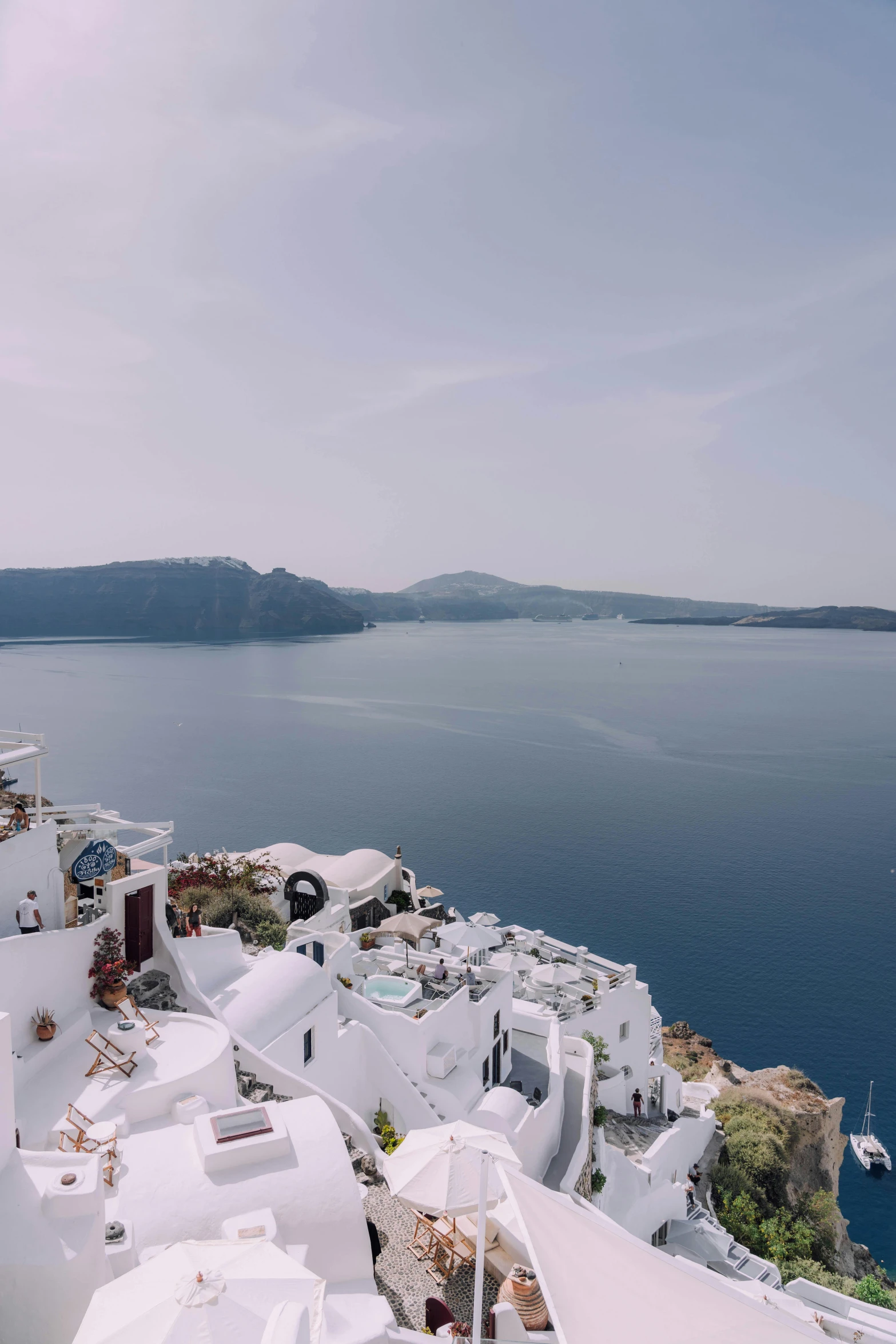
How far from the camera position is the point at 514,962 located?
2692 centimetres

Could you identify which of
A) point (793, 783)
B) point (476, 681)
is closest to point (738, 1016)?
point (793, 783)

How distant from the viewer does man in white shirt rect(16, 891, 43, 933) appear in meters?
12.1

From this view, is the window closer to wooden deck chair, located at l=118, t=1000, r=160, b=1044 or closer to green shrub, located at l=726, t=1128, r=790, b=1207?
wooden deck chair, located at l=118, t=1000, r=160, b=1044

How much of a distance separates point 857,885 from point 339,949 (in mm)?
44296

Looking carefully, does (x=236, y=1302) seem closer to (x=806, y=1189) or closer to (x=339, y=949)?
(x=339, y=949)

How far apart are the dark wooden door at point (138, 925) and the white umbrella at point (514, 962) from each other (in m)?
14.8

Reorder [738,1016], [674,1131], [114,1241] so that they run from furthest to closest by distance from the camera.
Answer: [738,1016] → [674,1131] → [114,1241]

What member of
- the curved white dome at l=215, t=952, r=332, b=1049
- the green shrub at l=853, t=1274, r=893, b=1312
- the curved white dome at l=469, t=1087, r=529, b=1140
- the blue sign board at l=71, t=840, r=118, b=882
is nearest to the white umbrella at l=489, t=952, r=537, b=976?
the curved white dome at l=469, t=1087, r=529, b=1140

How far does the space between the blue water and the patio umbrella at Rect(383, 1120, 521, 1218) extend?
24.1 meters

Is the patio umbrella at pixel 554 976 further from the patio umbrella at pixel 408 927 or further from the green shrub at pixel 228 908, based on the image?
the green shrub at pixel 228 908

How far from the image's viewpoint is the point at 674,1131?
2206 centimetres

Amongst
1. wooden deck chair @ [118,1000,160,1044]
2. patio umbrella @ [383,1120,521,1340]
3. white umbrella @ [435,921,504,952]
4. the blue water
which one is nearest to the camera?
patio umbrella @ [383,1120,521,1340]

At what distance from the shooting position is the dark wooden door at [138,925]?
13.7 meters

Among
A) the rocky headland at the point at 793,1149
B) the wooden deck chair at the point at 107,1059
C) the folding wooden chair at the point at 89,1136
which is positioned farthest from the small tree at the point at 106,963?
the rocky headland at the point at 793,1149
